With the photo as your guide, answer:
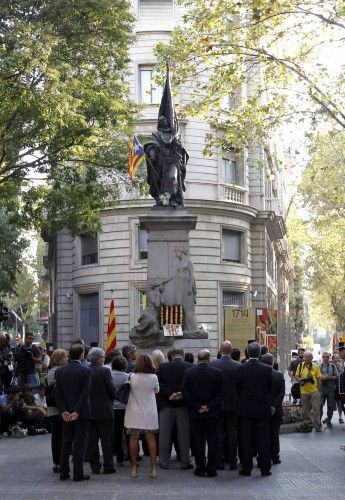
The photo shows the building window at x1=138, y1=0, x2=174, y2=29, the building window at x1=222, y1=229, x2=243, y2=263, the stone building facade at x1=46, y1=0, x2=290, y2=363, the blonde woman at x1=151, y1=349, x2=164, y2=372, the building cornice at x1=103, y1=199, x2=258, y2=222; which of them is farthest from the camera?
the building window at x1=222, y1=229, x2=243, y2=263

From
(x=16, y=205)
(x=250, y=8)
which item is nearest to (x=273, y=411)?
(x=250, y=8)

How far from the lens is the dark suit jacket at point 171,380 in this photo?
49.8 ft

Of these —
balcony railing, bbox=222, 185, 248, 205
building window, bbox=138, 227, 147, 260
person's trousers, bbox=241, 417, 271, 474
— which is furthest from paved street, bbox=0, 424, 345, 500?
balcony railing, bbox=222, 185, 248, 205

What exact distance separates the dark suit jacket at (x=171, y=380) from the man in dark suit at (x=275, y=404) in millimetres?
1342

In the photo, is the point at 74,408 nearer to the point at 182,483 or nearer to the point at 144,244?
the point at 182,483

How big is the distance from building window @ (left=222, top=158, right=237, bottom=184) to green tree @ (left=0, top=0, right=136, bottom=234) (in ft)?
46.0

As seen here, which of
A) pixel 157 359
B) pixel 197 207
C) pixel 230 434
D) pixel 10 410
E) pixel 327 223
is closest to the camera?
pixel 230 434

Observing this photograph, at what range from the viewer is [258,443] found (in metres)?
14.5

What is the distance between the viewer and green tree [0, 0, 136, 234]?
2320 centimetres

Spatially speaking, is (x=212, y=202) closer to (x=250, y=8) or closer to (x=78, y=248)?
(x=78, y=248)

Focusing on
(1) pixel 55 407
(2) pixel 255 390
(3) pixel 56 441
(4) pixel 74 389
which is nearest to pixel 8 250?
(3) pixel 56 441

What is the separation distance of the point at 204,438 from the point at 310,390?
7335 millimetres

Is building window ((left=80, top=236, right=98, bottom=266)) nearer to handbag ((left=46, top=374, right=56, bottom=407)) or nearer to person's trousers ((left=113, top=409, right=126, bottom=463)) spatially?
person's trousers ((left=113, top=409, right=126, bottom=463))

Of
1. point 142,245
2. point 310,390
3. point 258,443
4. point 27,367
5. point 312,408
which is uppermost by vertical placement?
point 142,245
